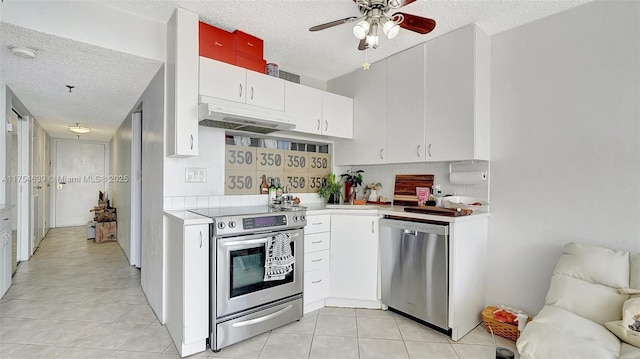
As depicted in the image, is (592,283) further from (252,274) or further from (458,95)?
(252,274)

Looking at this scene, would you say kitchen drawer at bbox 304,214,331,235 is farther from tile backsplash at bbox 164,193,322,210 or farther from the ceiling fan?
the ceiling fan

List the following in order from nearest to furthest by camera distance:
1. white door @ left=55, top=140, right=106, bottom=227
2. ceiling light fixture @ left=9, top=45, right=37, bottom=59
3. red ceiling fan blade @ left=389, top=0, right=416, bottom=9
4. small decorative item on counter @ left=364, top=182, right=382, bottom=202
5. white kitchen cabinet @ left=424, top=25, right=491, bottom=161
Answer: red ceiling fan blade @ left=389, top=0, right=416, bottom=9, ceiling light fixture @ left=9, top=45, right=37, bottom=59, white kitchen cabinet @ left=424, top=25, right=491, bottom=161, small decorative item on counter @ left=364, top=182, right=382, bottom=202, white door @ left=55, top=140, right=106, bottom=227

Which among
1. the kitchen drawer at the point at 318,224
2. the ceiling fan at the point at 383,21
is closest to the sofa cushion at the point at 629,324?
the ceiling fan at the point at 383,21

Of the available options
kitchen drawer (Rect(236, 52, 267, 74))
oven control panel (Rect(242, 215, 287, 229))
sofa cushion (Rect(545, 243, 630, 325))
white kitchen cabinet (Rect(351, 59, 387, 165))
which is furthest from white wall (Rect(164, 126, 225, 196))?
sofa cushion (Rect(545, 243, 630, 325))

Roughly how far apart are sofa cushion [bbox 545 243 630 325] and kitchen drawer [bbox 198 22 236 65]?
9.62 feet

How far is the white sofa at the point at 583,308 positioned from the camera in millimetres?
1348

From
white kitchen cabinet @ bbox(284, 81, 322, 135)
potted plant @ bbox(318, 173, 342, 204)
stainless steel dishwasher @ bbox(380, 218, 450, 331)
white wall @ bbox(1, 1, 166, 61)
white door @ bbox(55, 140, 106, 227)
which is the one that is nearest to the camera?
white wall @ bbox(1, 1, 166, 61)

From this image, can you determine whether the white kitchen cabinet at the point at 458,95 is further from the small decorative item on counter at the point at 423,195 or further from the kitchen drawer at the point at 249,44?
the kitchen drawer at the point at 249,44

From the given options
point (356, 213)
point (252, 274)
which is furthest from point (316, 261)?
point (252, 274)

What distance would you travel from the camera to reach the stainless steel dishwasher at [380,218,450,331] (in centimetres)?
229

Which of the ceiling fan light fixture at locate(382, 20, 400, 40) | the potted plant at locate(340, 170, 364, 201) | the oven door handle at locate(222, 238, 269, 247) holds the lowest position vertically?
the oven door handle at locate(222, 238, 269, 247)

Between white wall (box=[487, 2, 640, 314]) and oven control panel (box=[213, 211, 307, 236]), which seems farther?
oven control panel (box=[213, 211, 307, 236])

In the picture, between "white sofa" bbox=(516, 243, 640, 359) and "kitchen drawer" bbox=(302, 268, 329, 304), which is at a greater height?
"white sofa" bbox=(516, 243, 640, 359)

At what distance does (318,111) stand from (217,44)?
1.20m
